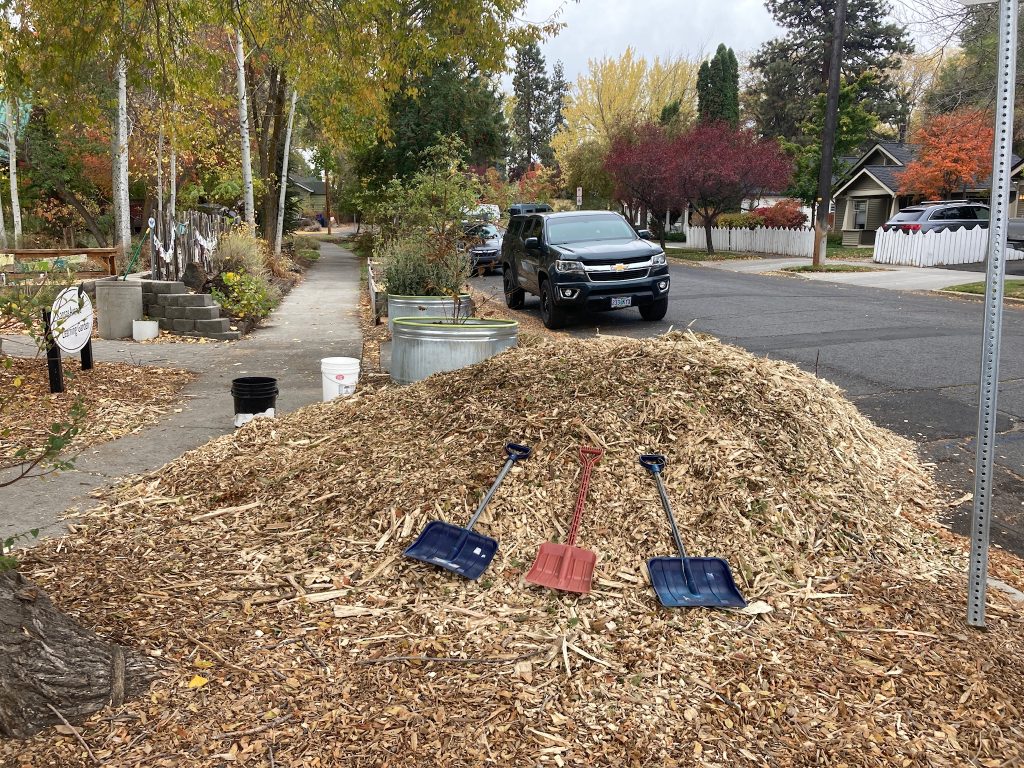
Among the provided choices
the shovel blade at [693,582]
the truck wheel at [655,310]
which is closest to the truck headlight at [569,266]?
the truck wheel at [655,310]

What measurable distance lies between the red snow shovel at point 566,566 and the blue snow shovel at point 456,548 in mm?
225

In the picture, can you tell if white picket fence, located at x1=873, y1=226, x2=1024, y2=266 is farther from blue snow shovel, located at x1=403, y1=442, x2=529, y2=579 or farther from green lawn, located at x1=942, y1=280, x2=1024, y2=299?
blue snow shovel, located at x1=403, y1=442, x2=529, y2=579

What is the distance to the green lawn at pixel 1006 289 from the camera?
16.4m

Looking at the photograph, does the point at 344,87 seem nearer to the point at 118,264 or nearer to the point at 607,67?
the point at 118,264

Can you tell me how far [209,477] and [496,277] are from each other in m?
18.8

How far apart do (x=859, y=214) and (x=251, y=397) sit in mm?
38207

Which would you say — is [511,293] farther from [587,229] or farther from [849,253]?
[849,253]

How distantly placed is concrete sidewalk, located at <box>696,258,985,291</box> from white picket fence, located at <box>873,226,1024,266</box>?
651 mm

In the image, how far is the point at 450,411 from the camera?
4.98 metres

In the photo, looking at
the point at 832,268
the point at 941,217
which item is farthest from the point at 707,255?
the point at 832,268

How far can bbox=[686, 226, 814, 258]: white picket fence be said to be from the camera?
30.7 metres

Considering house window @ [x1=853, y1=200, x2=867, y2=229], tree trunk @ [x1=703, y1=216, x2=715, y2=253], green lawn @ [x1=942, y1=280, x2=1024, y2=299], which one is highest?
house window @ [x1=853, y1=200, x2=867, y2=229]

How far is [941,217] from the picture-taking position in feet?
95.2

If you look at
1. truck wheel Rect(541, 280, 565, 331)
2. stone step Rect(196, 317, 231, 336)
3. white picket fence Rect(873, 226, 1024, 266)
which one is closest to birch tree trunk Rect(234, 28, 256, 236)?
stone step Rect(196, 317, 231, 336)
